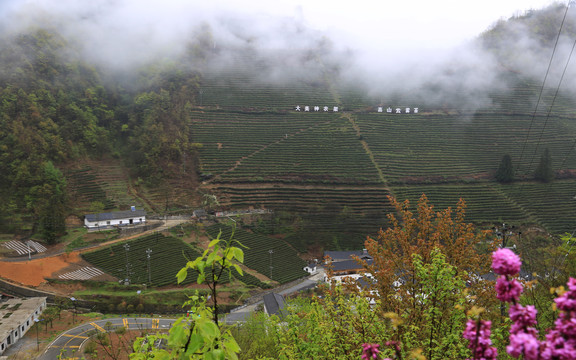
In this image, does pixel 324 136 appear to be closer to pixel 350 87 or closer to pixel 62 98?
pixel 350 87

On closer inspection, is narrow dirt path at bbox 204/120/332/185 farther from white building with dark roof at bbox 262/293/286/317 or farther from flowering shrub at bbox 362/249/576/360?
flowering shrub at bbox 362/249/576/360

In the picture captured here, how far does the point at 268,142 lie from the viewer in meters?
53.9

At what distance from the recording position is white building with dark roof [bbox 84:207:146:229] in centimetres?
3694

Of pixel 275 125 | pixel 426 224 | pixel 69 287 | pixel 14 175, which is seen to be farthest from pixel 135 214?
pixel 426 224

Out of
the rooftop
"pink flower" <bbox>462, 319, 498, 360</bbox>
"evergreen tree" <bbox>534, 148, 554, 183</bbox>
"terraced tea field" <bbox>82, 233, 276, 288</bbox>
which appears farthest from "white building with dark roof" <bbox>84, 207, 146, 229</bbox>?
"evergreen tree" <bbox>534, 148, 554, 183</bbox>

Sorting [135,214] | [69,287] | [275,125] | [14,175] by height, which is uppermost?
[275,125]

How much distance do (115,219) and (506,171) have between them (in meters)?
46.1

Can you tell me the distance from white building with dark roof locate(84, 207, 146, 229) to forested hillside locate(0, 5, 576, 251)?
6.95 feet

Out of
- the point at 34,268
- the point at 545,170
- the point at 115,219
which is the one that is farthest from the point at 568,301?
the point at 545,170

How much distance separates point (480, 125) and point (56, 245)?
58790 mm

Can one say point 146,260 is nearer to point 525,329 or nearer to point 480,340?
point 480,340

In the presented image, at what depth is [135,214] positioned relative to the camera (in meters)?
38.7

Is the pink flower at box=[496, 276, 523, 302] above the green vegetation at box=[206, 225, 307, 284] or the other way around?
above

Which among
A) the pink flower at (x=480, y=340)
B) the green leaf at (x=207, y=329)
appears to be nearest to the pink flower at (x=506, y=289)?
the pink flower at (x=480, y=340)
